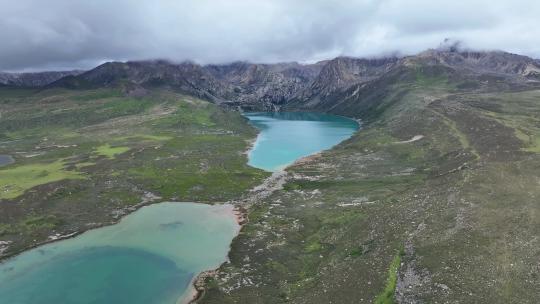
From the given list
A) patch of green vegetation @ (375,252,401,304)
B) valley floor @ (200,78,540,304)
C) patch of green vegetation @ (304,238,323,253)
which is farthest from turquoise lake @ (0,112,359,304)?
patch of green vegetation @ (375,252,401,304)

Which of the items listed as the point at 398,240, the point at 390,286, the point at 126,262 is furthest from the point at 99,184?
the point at 390,286

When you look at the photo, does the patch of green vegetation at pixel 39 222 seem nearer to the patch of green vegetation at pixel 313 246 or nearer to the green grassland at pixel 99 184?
the green grassland at pixel 99 184

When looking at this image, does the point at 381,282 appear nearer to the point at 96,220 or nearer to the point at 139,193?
the point at 96,220

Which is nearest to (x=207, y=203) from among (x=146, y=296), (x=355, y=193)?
(x=355, y=193)

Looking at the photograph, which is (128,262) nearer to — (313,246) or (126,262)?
(126,262)

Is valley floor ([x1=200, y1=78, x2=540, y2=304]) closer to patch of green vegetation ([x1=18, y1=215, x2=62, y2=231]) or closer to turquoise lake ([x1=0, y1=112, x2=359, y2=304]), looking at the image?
turquoise lake ([x1=0, y1=112, x2=359, y2=304])

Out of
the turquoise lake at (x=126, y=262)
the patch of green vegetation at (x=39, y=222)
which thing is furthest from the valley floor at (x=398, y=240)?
the patch of green vegetation at (x=39, y=222)
